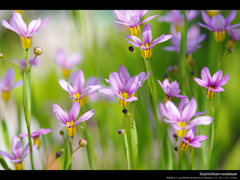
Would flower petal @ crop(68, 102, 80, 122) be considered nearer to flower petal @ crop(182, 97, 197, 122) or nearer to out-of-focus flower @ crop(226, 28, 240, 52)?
flower petal @ crop(182, 97, 197, 122)

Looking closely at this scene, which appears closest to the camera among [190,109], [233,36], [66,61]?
[190,109]

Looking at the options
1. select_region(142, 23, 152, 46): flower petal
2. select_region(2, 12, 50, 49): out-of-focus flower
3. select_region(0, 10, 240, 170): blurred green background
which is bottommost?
select_region(0, 10, 240, 170): blurred green background

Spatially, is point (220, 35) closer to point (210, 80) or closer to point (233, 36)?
point (233, 36)

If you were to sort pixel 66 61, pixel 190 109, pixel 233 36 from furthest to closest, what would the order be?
pixel 66 61 → pixel 233 36 → pixel 190 109

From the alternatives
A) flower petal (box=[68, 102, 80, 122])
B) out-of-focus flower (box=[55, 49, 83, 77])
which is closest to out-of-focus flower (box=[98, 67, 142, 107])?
flower petal (box=[68, 102, 80, 122])

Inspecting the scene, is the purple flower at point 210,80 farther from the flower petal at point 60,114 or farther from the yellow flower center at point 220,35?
the flower petal at point 60,114

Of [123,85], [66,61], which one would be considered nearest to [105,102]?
[66,61]

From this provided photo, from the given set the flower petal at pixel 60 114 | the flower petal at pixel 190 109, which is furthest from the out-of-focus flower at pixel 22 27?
the flower petal at pixel 190 109
